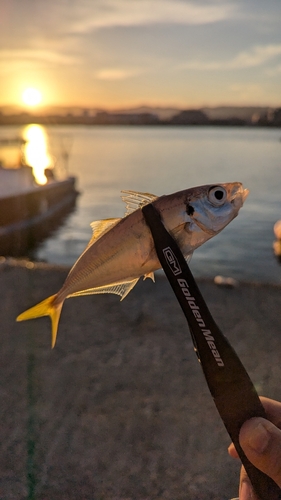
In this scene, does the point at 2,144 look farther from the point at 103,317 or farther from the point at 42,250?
the point at 103,317

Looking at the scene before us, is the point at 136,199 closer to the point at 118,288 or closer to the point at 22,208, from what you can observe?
the point at 118,288

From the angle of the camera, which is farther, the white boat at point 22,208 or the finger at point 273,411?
the white boat at point 22,208

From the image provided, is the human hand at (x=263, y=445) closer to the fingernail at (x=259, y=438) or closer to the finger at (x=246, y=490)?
the fingernail at (x=259, y=438)

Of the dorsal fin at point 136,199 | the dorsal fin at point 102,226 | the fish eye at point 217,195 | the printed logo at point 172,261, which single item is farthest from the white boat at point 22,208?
the fish eye at point 217,195

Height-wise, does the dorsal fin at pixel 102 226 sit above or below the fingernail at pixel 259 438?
above

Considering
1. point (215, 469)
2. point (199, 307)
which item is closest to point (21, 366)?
point (215, 469)

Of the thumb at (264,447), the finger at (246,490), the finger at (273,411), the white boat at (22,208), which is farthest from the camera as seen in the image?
the white boat at (22,208)

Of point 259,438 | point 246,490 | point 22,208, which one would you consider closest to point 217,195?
point 259,438

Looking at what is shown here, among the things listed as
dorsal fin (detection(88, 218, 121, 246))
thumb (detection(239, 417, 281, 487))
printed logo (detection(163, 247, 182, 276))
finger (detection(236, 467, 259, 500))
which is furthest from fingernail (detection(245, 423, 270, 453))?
dorsal fin (detection(88, 218, 121, 246))
